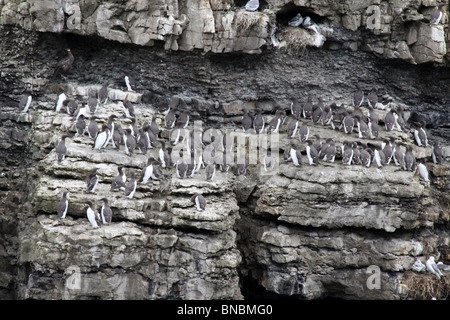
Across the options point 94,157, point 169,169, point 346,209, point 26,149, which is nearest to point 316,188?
point 346,209

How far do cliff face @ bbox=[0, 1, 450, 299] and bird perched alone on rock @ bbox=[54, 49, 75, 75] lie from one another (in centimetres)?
34

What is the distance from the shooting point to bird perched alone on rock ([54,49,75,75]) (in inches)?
896

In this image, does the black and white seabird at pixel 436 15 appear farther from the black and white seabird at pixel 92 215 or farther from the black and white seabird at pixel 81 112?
the black and white seabird at pixel 92 215

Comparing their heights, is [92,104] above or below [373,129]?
above

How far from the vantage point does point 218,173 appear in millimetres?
21297

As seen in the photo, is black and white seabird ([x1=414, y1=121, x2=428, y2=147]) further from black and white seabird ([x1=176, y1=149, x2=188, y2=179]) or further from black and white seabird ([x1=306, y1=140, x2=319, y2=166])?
black and white seabird ([x1=176, y1=149, x2=188, y2=179])

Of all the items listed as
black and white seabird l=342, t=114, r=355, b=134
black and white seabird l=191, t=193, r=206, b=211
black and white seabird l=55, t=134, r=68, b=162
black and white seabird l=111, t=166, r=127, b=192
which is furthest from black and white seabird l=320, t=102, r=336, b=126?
black and white seabird l=55, t=134, r=68, b=162

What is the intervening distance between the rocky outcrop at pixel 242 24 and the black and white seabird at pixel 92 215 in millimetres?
6530

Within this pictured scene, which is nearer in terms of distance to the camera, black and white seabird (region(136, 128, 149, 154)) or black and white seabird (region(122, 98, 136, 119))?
black and white seabird (region(136, 128, 149, 154))

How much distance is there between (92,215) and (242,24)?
8.31 m

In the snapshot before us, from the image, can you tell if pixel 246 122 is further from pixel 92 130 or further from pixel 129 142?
pixel 92 130

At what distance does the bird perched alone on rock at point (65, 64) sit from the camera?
896 inches

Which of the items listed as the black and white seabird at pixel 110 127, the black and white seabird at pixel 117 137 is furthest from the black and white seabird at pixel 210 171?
the black and white seabird at pixel 110 127

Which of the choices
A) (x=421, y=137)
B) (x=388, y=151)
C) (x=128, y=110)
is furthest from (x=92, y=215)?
(x=421, y=137)
